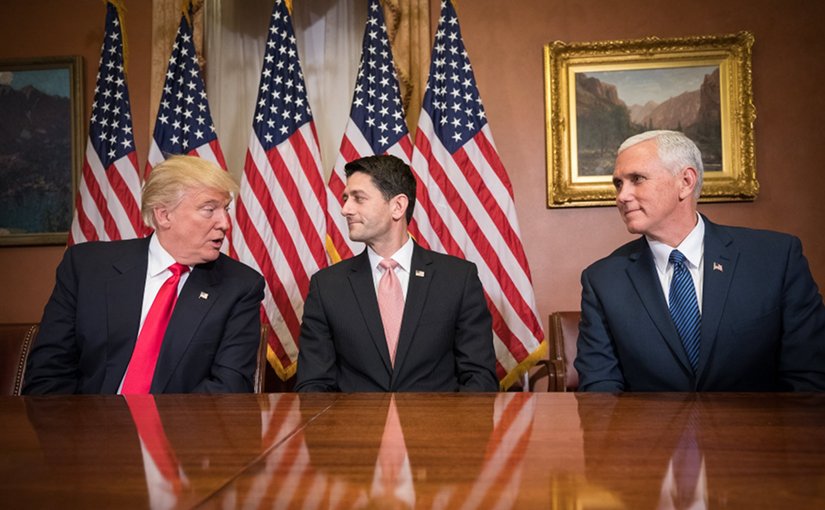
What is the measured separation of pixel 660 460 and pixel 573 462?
Result: 132 millimetres

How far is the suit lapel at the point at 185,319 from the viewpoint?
8.83 feet

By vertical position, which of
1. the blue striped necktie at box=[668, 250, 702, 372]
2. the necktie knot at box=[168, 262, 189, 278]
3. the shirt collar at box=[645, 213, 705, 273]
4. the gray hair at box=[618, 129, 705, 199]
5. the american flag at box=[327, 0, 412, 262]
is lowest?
the blue striped necktie at box=[668, 250, 702, 372]

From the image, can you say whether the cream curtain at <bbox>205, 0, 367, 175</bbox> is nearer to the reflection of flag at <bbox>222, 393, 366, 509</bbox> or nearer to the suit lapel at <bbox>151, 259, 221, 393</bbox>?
the suit lapel at <bbox>151, 259, 221, 393</bbox>

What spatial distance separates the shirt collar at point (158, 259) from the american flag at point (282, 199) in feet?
3.37

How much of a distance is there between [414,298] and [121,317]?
126cm

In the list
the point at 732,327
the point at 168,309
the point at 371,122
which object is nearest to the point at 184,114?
the point at 371,122

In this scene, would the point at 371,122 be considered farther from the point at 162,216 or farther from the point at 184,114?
the point at 162,216

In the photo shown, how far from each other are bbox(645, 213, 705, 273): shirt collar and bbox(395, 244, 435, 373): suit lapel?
1027 millimetres

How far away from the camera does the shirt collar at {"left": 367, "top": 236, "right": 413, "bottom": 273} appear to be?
3262mm

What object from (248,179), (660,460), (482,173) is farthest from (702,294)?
(248,179)

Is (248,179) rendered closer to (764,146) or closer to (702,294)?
(702,294)

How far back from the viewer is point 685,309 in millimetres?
2447

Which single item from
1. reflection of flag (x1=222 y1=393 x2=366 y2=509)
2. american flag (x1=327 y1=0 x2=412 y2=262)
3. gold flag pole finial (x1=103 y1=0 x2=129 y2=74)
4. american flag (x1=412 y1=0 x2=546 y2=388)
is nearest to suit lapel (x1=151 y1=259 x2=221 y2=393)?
american flag (x1=327 y1=0 x2=412 y2=262)

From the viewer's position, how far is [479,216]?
400 cm
